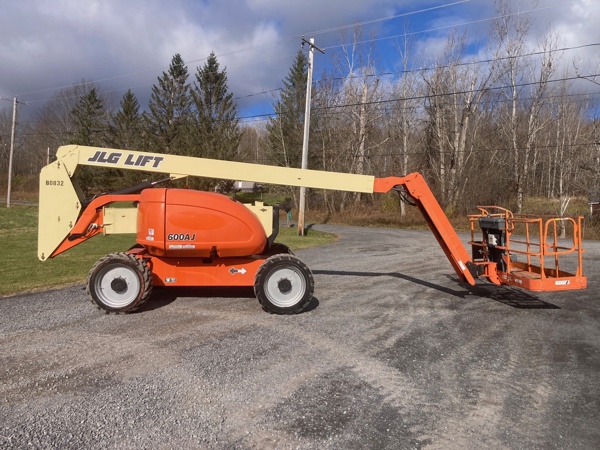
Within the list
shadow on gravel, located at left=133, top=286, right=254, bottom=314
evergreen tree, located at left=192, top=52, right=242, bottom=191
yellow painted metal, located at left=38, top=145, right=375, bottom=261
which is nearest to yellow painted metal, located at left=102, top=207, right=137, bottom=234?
yellow painted metal, located at left=38, top=145, right=375, bottom=261

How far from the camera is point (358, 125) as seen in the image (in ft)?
127

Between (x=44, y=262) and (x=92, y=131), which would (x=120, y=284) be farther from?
(x=92, y=131)

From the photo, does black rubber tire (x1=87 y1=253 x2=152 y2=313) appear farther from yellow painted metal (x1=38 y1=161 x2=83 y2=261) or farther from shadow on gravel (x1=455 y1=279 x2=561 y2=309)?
shadow on gravel (x1=455 y1=279 x2=561 y2=309)

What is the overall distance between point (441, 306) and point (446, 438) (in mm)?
4221

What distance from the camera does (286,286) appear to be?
21.6 feet

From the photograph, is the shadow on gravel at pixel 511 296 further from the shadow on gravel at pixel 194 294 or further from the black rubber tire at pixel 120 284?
the black rubber tire at pixel 120 284

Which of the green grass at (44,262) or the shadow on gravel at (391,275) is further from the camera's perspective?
the shadow on gravel at (391,275)

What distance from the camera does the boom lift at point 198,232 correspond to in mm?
6406

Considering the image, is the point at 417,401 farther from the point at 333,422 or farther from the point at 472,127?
the point at 472,127

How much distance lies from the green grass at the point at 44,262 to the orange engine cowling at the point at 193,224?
135 inches

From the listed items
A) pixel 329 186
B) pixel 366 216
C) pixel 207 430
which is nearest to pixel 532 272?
pixel 329 186

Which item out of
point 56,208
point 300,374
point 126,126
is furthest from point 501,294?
point 126,126

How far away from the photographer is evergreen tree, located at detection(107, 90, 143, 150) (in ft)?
160

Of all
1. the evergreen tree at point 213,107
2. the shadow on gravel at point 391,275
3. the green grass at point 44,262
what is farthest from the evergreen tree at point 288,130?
the shadow on gravel at point 391,275
